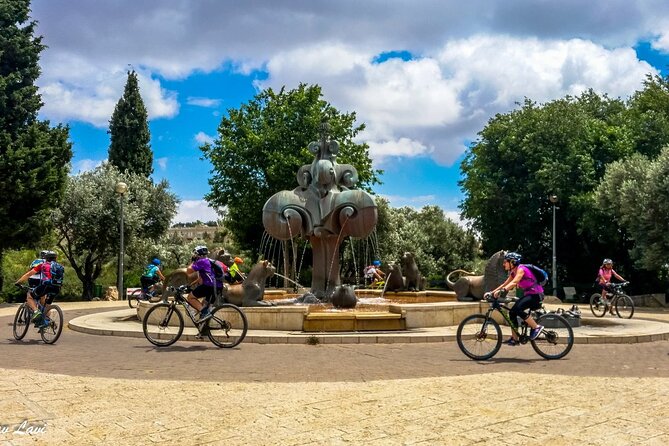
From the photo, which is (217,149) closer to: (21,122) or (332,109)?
(332,109)

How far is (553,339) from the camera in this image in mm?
9516

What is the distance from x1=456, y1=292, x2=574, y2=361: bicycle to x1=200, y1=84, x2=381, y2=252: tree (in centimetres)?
2414

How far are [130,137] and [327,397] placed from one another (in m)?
41.9

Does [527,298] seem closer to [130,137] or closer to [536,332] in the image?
[536,332]

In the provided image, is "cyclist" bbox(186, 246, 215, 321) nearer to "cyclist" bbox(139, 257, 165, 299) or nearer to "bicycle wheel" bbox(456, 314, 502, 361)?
"bicycle wheel" bbox(456, 314, 502, 361)

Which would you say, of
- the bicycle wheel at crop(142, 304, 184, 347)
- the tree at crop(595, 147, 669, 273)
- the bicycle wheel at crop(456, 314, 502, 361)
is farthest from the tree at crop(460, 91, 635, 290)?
the bicycle wheel at crop(142, 304, 184, 347)

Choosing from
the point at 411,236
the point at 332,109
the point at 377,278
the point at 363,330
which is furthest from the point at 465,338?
the point at 411,236

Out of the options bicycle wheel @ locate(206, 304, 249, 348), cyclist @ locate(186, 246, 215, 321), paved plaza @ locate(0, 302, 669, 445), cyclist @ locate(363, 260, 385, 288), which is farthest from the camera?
cyclist @ locate(363, 260, 385, 288)

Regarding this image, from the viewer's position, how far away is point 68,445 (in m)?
4.75

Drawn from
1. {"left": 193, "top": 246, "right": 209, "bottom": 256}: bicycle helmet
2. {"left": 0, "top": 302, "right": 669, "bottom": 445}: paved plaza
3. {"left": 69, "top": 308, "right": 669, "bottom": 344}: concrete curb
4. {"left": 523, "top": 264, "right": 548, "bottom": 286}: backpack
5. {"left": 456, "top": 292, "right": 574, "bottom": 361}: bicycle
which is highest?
{"left": 193, "top": 246, "right": 209, "bottom": 256}: bicycle helmet

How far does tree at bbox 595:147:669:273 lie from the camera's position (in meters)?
25.6

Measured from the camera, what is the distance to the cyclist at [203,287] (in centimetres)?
1063

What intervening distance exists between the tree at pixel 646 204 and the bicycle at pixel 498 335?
1856 centimetres

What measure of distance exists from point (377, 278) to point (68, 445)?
64.2 feet
